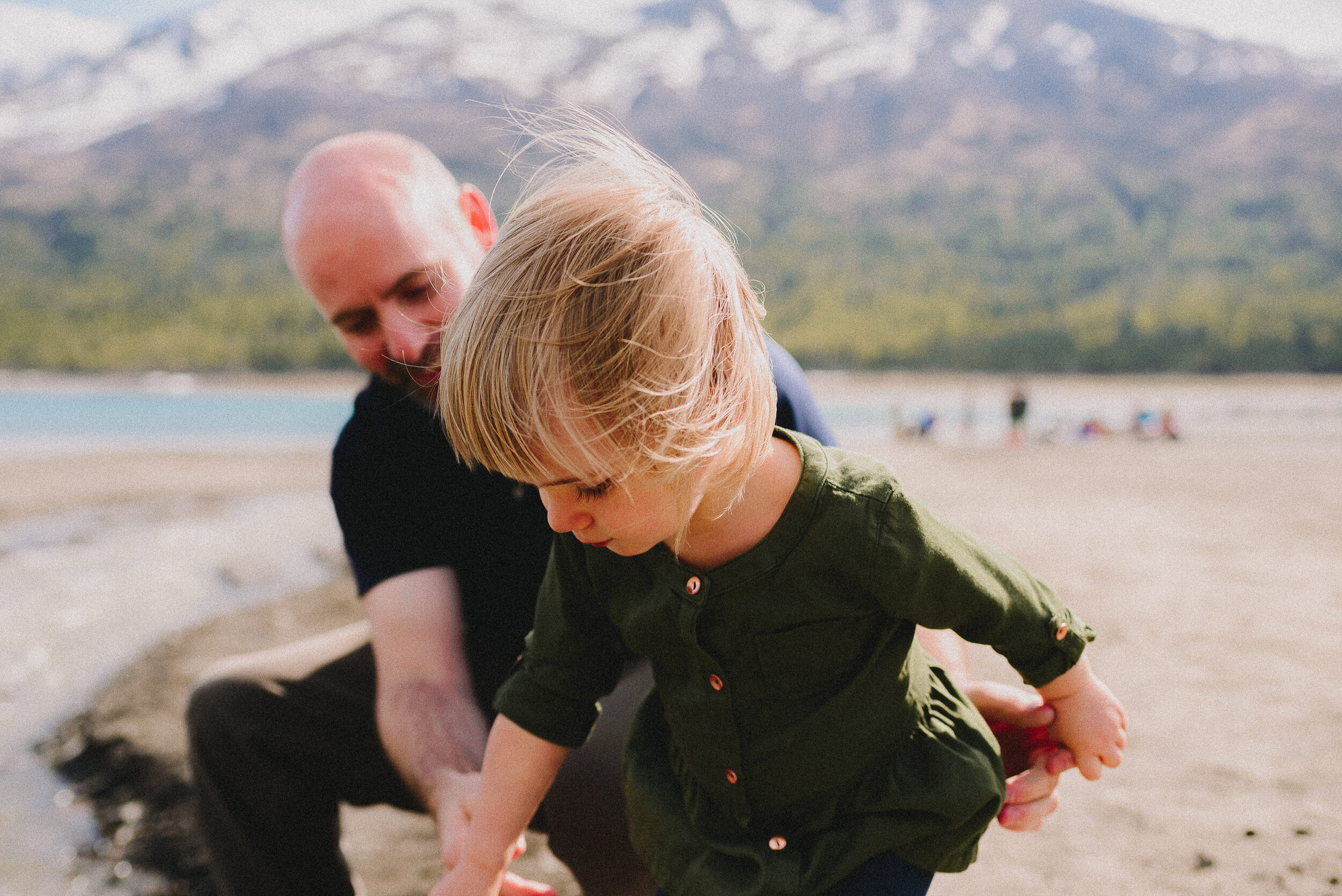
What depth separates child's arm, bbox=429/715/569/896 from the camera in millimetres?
1436

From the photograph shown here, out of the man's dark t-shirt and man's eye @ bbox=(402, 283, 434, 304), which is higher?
Result: man's eye @ bbox=(402, 283, 434, 304)

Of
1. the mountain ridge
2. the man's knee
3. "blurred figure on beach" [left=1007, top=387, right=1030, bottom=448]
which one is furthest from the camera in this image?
the mountain ridge

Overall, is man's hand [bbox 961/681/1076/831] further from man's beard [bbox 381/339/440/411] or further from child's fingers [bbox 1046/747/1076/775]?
man's beard [bbox 381/339/440/411]

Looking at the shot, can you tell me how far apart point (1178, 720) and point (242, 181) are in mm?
156480

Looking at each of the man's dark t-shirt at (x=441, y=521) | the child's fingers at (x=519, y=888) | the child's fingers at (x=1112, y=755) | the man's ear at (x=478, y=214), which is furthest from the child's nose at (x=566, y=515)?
the man's ear at (x=478, y=214)

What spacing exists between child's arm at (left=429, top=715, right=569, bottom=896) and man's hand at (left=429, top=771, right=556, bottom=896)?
0.01m

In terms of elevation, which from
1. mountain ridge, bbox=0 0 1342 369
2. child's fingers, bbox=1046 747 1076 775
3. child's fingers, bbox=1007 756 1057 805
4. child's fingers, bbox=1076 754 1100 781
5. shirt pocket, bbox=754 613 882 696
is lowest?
mountain ridge, bbox=0 0 1342 369

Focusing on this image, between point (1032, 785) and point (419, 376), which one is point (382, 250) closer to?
point (419, 376)

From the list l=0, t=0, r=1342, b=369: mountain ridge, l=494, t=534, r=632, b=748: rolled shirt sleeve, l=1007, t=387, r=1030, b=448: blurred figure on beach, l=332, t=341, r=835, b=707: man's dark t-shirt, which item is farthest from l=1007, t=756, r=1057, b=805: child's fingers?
l=0, t=0, r=1342, b=369: mountain ridge

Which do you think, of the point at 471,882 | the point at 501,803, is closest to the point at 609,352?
the point at 501,803

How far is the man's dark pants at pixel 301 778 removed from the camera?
1.86m

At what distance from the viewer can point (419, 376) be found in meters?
1.98

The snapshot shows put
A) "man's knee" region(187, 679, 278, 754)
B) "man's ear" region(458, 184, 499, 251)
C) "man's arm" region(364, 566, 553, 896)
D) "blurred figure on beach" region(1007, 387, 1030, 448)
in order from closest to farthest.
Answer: "man's arm" region(364, 566, 553, 896)
"man's knee" region(187, 679, 278, 754)
"man's ear" region(458, 184, 499, 251)
"blurred figure on beach" region(1007, 387, 1030, 448)

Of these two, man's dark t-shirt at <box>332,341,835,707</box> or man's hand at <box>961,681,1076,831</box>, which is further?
man's dark t-shirt at <box>332,341,835,707</box>
